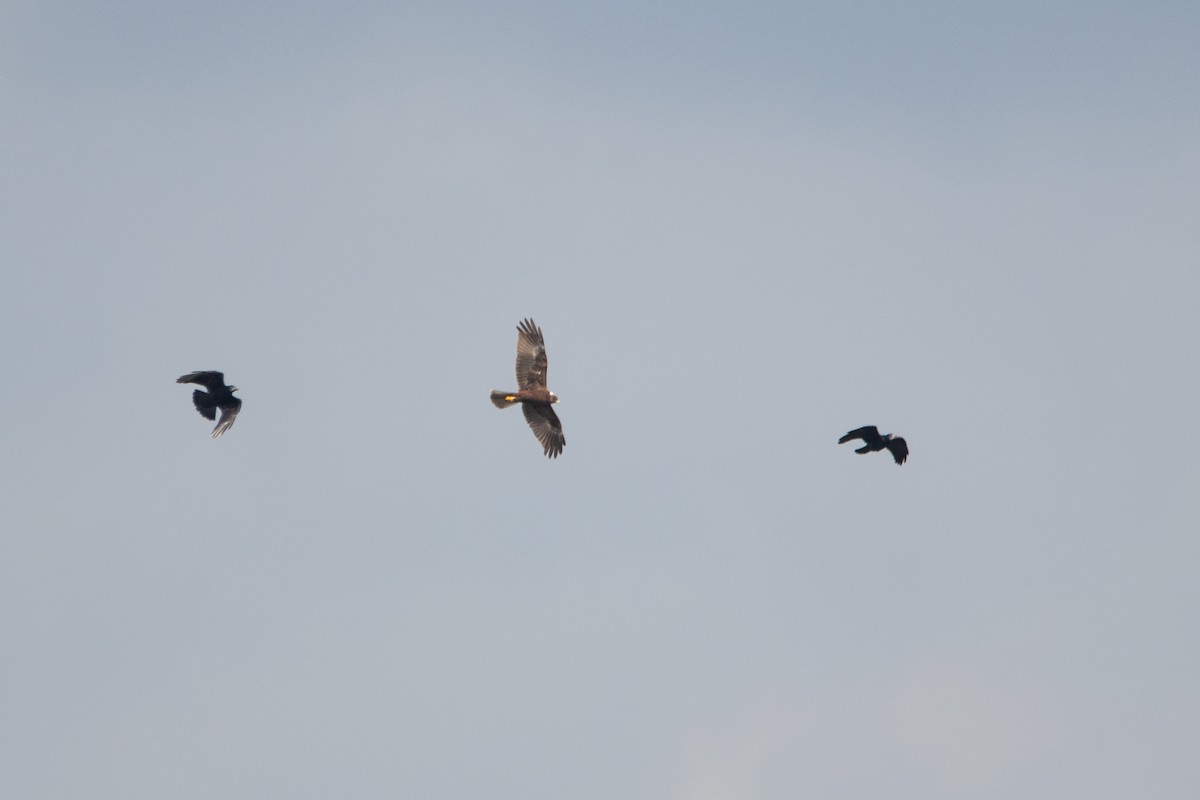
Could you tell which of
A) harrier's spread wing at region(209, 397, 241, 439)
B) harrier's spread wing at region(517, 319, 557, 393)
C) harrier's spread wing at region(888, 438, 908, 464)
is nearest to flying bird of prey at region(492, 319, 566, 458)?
harrier's spread wing at region(517, 319, 557, 393)

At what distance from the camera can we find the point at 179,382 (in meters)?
48.8

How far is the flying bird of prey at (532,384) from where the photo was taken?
167 feet

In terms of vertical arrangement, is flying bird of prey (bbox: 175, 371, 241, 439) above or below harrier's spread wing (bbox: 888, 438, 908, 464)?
above

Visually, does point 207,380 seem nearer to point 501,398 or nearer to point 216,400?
point 216,400

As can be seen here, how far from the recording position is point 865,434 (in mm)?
50625

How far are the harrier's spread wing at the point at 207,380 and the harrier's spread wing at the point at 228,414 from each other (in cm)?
40

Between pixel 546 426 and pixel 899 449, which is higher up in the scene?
pixel 546 426

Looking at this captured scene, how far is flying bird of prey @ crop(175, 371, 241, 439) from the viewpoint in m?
49.2

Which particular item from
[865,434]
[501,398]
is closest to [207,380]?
[501,398]

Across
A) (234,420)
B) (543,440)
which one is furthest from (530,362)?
(234,420)

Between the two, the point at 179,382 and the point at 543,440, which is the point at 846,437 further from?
the point at 179,382

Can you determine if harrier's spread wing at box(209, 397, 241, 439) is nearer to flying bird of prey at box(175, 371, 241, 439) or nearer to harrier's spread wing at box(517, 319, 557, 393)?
flying bird of prey at box(175, 371, 241, 439)

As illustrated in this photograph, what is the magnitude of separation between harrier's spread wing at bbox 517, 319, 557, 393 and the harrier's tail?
0.39m

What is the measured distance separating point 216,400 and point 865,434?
15.5 metres
